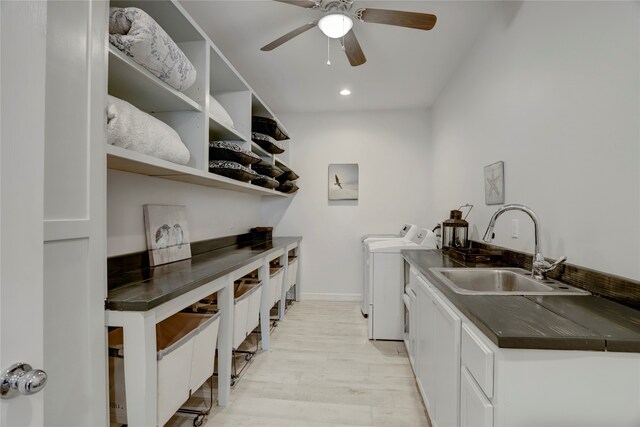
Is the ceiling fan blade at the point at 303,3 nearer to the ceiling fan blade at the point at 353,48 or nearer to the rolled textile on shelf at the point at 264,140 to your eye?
the ceiling fan blade at the point at 353,48

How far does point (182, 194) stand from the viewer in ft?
6.82

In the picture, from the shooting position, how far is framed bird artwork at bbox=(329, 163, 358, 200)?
379cm

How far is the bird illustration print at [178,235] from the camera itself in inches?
75.0

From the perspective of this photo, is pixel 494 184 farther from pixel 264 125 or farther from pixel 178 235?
pixel 178 235

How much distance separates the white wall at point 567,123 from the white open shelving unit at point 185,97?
188 cm

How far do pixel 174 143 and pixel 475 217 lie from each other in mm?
2272

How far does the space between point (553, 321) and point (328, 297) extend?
3141mm

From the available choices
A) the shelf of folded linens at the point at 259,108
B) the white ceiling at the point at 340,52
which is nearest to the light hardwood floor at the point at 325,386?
the shelf of folded linens at the point at 259,108

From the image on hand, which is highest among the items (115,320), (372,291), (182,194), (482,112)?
(482,112)

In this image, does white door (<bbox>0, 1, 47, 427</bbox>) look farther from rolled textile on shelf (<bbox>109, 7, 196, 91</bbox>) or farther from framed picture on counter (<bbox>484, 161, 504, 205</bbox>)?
framed picture on counter (<bbox>484, 161, 504, 205</bbox>)

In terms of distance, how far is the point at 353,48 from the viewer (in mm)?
1946

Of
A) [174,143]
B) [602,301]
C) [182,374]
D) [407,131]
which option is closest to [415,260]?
[602,301]

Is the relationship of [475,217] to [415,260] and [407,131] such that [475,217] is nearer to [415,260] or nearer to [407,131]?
[415,260]

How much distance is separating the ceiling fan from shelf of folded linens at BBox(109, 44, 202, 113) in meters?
0.77
